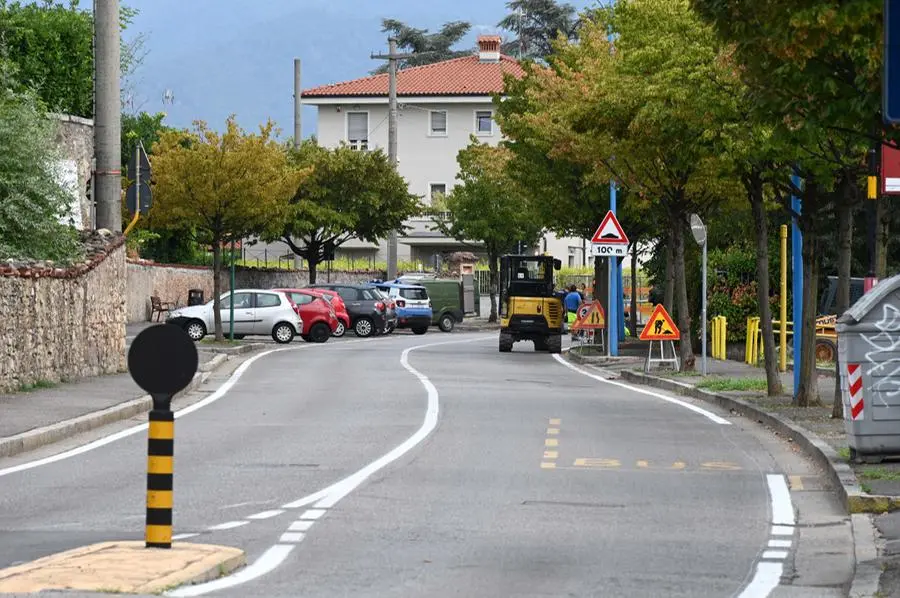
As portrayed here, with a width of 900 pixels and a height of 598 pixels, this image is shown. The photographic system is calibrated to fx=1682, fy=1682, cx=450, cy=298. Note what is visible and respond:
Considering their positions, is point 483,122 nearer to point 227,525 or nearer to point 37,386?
point 37,386

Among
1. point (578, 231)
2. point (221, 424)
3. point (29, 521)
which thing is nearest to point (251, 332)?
point (578, 231)

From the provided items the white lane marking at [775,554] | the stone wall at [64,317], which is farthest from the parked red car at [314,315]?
the white lane marking at [775,554]

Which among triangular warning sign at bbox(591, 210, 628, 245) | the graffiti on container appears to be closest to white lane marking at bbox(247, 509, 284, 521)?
the graffiti on container

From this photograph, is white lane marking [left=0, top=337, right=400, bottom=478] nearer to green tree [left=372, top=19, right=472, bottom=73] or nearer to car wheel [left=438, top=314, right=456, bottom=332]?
car wheel [left=438, top=314, right=456, bottom=332]

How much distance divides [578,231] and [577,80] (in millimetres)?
10500

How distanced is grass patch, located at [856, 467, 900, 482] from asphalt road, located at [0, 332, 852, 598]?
2.50ft

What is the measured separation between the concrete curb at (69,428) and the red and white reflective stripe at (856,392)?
7.83 meters

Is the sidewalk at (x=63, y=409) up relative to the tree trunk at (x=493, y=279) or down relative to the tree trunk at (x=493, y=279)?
down

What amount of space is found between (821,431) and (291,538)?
Result: 8775 mm

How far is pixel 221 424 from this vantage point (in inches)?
775

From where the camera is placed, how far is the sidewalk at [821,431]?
10625 millimetres

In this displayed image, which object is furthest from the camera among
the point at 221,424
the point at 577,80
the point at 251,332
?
the point at 251,332

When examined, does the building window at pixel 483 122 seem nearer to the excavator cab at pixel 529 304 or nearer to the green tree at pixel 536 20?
the green tree at pixel 536 20

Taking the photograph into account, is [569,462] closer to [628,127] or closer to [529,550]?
[529,550]
